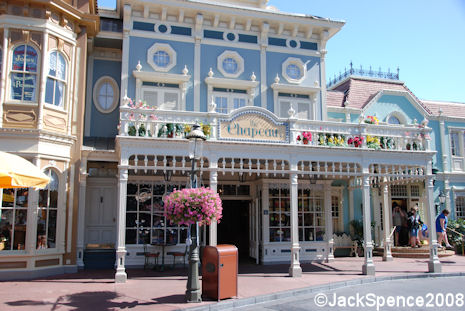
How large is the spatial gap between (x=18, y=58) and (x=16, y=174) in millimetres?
6468

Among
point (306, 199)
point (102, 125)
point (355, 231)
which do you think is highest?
point (102, 125)

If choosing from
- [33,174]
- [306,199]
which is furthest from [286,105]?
[33,174]

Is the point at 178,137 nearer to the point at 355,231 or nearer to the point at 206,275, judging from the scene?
the point at 206,275

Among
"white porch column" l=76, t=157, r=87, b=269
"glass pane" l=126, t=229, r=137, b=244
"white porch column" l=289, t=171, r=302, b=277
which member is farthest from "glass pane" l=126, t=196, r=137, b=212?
"white porch column" l=289, t=171, r=302, b=277

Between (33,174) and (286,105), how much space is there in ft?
33.3

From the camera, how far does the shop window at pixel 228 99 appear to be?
575 inches

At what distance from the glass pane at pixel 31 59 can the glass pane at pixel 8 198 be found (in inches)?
141

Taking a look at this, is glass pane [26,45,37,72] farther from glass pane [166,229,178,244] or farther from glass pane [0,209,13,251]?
glass pane [166,229,178,244]

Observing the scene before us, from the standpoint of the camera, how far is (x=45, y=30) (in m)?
12.0

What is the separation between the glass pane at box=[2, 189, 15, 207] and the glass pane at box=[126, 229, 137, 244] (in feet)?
11.8

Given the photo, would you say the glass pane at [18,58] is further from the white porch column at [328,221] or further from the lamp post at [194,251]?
the white porch column at [328,221]

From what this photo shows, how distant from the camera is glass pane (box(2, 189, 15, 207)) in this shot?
1118cm

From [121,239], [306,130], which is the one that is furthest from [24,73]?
[306,130]

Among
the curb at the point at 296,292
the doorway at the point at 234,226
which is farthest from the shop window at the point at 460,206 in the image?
the doorway at the point at 234,226
